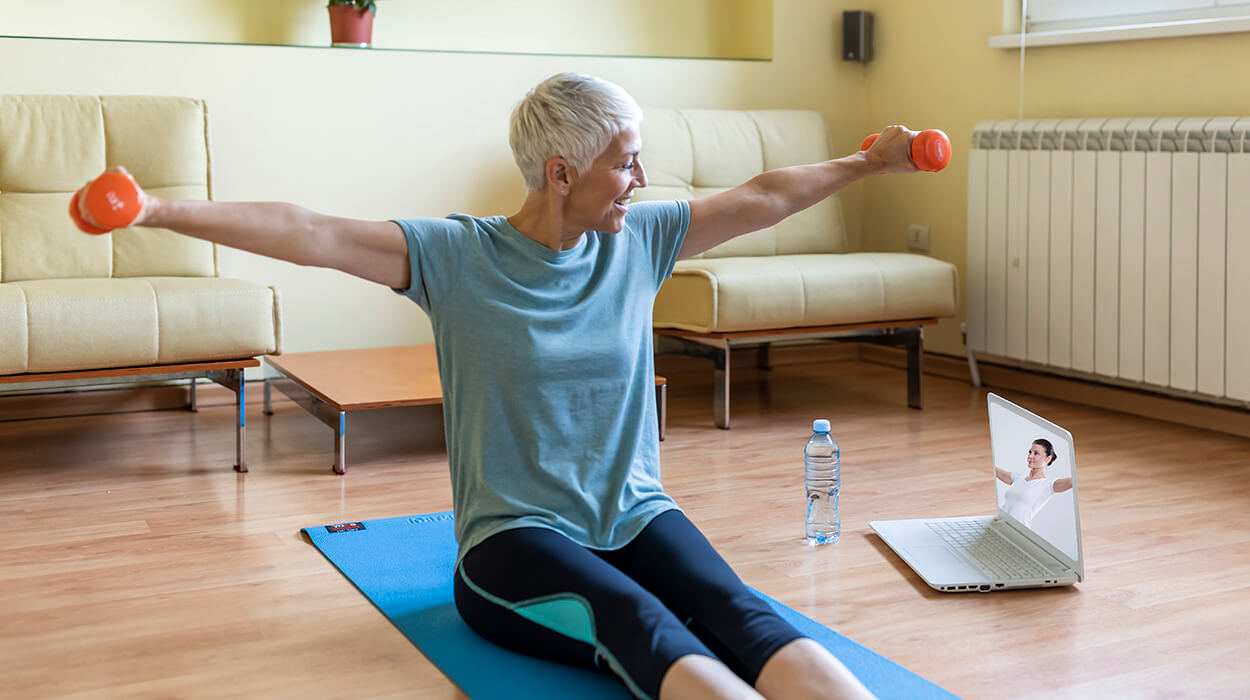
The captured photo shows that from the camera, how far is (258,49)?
378 cm

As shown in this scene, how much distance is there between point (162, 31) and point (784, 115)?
202 cm

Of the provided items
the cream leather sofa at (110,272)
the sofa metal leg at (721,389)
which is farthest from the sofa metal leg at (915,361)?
the cream leather sofa at (110,272)

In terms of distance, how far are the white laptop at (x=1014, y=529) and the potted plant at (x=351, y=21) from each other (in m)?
2.32

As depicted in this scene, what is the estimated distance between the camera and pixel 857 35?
15.1ft

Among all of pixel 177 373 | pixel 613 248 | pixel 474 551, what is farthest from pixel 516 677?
pixel 177 373

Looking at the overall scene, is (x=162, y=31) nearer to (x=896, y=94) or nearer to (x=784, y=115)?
(x=784, y=115)

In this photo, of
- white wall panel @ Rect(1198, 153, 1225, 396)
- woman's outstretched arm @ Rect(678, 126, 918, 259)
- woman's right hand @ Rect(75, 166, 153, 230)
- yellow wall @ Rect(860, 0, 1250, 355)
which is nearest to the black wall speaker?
yellow wall @ Rect(860, 0, 1250, 355)

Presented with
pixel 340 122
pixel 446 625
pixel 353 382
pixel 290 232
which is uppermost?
pixel 340 122

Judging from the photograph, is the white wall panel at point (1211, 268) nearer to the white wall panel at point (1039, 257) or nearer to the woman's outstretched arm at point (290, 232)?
the white wall panel at point (1039, 257)

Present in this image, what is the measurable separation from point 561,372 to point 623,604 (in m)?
0.38

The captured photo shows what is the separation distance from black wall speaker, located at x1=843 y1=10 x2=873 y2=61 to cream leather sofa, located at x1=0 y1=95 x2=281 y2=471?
7.58 ft

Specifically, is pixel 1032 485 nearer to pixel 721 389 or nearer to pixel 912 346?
pixel 721 389

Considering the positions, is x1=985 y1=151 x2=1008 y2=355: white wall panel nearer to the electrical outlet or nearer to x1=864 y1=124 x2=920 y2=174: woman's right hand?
the electrical outlet

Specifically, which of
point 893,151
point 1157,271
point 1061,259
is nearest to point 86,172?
point 893,151
